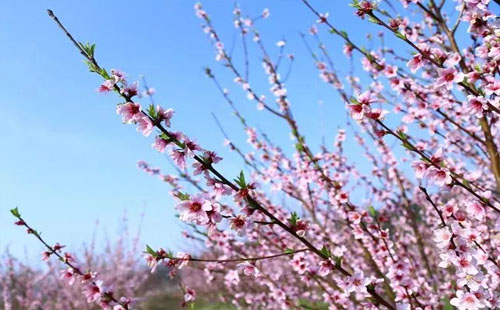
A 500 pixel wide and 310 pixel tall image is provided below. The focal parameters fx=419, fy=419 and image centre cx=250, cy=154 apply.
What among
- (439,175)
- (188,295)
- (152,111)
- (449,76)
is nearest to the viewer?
(152,111)

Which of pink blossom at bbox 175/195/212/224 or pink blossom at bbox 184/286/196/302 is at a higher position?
pink blossom at bbox 184/286/196/302

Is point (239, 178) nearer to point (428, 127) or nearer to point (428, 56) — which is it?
point (428, 56)

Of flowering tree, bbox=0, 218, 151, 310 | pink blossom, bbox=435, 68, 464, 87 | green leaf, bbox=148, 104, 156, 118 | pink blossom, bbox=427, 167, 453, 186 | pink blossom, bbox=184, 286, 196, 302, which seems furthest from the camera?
flowering tree, bbox=0, 218, 151, 310

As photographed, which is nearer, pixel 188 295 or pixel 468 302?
pixel 468 302

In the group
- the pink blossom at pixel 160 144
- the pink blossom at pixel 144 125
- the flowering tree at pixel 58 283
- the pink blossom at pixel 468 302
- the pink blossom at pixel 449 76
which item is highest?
the flowering tree at pixel 58 283

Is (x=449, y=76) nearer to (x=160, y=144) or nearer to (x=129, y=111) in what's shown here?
(x=160, y=144)

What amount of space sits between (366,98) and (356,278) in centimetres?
100

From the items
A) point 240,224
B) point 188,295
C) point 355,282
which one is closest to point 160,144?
point 240,224

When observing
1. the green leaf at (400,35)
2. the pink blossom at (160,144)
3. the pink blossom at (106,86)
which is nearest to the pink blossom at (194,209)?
the pink blossom at (160,144)

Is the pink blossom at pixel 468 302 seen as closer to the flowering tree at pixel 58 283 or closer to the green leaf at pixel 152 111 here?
the green leaf at pixel 152 111

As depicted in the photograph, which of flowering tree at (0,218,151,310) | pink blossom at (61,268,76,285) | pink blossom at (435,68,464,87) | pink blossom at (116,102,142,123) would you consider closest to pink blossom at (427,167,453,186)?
pink blossom at (435,68,464,87)

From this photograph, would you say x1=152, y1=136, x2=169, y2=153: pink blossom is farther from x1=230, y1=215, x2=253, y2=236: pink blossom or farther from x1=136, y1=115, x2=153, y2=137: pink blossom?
x1=230, y1=215, x2=253, y2=236: pink blossom

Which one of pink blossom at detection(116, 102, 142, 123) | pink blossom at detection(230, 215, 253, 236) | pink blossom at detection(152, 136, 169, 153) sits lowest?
pink blossom at detection(230, 215, 253, 236)

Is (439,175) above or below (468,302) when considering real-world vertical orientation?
above
